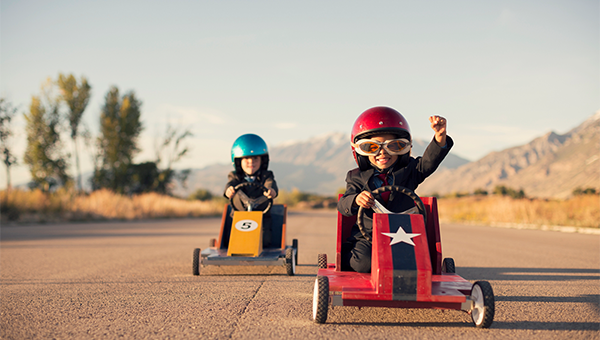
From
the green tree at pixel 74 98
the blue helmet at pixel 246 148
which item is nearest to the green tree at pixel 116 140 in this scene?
the green tree at pixel 74 98

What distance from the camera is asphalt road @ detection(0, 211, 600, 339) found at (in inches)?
122

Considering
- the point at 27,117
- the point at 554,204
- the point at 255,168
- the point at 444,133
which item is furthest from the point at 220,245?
the point at 27,117

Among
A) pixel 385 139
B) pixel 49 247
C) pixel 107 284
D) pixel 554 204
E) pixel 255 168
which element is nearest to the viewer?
pixel 385 139

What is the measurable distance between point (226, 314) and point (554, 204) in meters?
19.9

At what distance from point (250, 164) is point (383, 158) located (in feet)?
11.1

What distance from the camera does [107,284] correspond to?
4.95 m

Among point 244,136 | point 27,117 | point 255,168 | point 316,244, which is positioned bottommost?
point 316,244

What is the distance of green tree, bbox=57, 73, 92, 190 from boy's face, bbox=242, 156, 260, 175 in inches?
1337

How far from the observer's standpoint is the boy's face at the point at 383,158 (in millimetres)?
4223

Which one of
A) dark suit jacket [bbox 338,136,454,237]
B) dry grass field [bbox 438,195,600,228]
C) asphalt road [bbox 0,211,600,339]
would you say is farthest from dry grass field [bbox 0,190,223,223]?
dry grass field [bbox 438,195,600,228]

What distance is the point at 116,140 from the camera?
3869cm

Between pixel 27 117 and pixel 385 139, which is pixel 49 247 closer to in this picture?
pixel 385 139

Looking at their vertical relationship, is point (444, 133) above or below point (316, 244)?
above

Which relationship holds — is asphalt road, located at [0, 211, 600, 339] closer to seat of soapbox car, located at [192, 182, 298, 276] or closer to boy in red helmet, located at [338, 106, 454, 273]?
seat of soapbox car, located at [192, 182, 298, 276]
